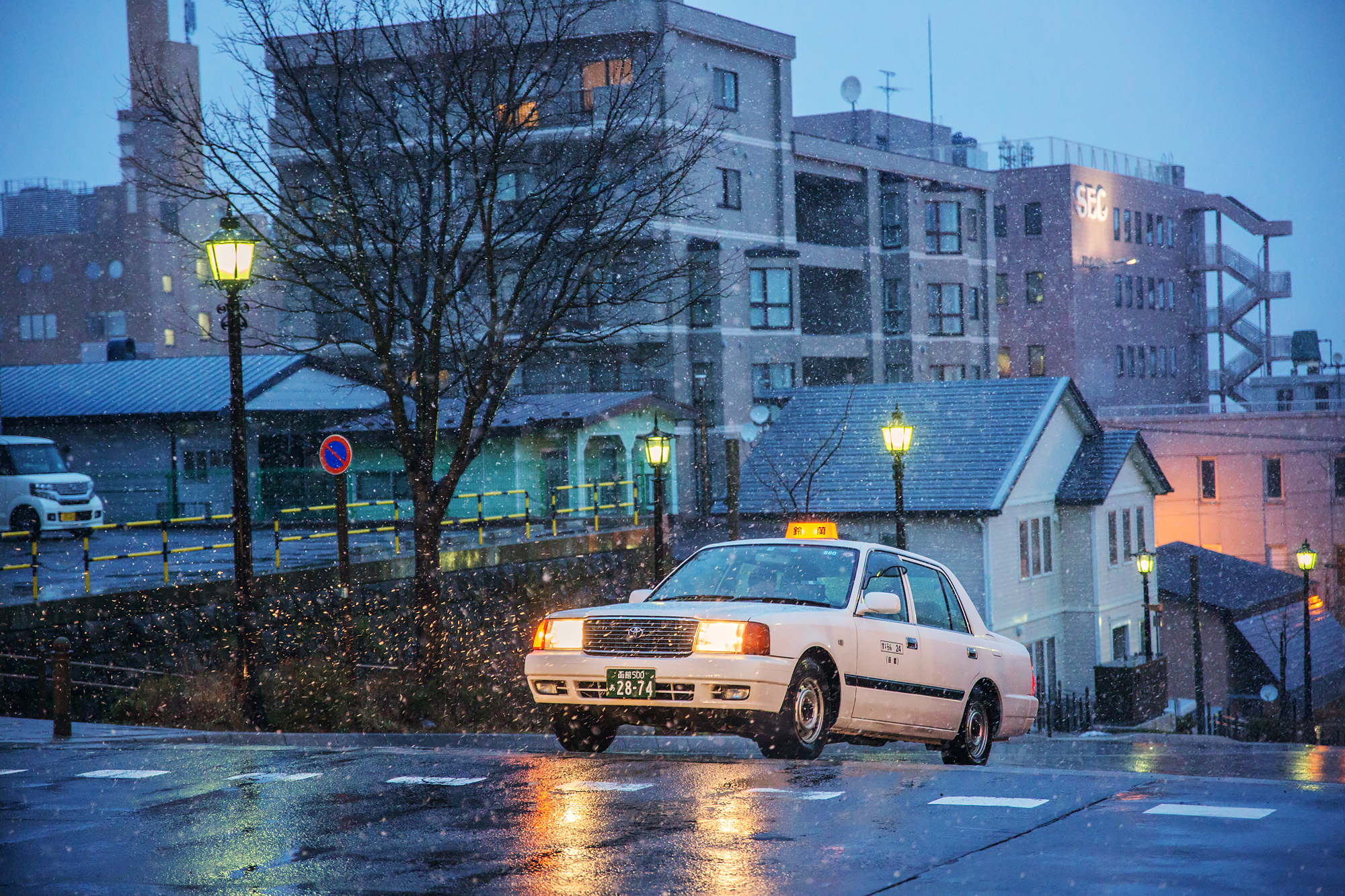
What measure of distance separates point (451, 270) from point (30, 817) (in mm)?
11666

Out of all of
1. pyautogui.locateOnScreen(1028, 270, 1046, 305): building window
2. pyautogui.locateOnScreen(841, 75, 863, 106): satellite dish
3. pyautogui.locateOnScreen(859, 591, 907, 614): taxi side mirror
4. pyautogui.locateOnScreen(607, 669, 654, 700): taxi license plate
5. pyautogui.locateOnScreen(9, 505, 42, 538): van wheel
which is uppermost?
pyautogui.locateOnScreen(841, 75, 863, 106): satellite dish

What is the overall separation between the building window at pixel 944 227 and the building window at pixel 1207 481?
1425cm

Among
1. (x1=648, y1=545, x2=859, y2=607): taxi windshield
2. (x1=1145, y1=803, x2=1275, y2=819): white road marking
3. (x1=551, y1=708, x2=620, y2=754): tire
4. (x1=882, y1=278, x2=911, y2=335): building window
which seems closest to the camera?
(x1=1145, y1=803, x2=1275, y2=819): white road marking

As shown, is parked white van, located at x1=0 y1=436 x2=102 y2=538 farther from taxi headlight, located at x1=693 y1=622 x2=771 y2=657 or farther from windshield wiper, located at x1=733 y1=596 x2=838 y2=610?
taxi headlight, located at x1=693 y1=622 x2=771 y2=657

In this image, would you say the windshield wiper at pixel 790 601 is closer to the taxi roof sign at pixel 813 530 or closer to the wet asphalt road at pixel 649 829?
the wet asphalt road at pixel 649 829

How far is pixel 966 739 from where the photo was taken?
38.4 ft

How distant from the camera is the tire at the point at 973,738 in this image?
11.7m

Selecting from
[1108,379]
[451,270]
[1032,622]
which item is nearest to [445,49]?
[451,270]

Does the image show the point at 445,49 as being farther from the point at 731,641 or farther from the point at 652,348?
the point at 652,348

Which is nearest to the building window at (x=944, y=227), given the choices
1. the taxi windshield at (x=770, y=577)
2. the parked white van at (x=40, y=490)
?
the parked white van at (x=40, y=490)

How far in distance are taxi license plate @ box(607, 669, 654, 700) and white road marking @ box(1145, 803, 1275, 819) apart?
333cm

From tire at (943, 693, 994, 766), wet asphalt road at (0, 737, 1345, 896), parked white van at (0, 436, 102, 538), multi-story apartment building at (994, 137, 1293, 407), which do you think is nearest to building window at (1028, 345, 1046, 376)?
multi-story apartment building at (994, 137, 1293, 407)

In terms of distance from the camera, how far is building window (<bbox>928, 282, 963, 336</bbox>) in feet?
211

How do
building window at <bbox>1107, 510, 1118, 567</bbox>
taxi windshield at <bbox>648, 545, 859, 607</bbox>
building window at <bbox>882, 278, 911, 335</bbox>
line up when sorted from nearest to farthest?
taxi windshield at <bbox>648, 545, 859, 607</bbox> < building window at <bbox>1107, 510, 1118, 567</bbox> < building window at <bbox>882, 278, 911, 335</bbox>
